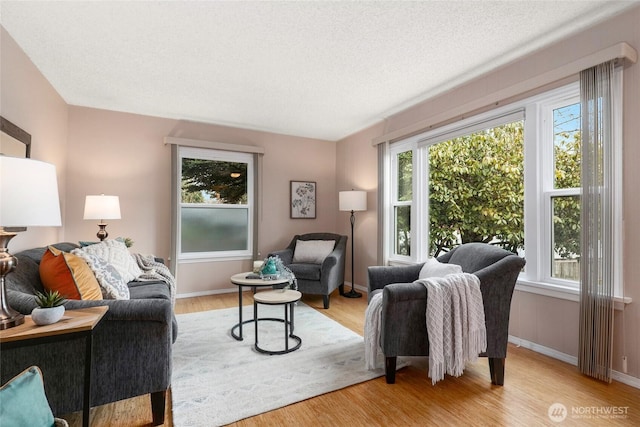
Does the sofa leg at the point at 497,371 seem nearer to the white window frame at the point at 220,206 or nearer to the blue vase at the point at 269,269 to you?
the blue vase at the point at 269,269

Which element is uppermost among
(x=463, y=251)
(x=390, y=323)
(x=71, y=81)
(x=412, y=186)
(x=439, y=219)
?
(x=71, y=81)

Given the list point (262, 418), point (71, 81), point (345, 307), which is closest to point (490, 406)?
point (262, 418)

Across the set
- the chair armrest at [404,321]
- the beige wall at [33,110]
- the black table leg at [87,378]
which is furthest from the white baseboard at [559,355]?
the beige wall at [33,110]

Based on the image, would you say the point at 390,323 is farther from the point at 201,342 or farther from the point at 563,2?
the point at 563,2

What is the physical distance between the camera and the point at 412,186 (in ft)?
13.0

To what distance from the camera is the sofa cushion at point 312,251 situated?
441 centimetres

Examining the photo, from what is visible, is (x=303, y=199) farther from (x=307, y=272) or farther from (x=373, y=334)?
(x=373, y=334)

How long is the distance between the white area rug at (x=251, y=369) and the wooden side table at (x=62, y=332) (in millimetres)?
645

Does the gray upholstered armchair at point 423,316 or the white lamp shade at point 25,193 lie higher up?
the white lamp shade at point 25,193

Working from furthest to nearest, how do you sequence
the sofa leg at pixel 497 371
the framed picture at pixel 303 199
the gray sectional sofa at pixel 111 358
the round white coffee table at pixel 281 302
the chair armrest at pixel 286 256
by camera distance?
the framed picture at pixel 303 199 < the chair armrest at pixel 286 256 < the round white coffee table at pixel 281 302 < the sofa leg at pixel 497 371 < the gray sectional sofa at pixel 111 358

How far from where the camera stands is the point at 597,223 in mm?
2146

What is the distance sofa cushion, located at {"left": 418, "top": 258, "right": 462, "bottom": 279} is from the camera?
7.73 ft

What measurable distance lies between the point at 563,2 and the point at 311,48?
171 cm

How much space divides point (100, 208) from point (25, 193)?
2.42 meters
